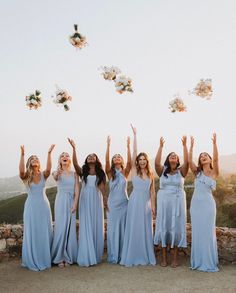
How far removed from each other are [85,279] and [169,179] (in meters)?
2.73

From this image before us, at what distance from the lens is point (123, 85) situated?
8.70 metres

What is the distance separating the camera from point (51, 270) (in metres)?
8.76

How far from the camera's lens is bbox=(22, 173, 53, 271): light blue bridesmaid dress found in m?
8.95

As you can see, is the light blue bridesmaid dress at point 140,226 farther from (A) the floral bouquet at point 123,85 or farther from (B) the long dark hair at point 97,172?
(A) the floral bouquet at point 123,85

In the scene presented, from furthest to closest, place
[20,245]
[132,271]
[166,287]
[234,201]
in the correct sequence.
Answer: [234,201]
[20,245]
[132,271]
[166,287]

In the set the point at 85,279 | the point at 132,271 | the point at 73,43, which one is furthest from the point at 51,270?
the point at 73,43

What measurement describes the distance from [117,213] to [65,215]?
1201 mm

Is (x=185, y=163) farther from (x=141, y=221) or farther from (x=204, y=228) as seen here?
(x=141, y=221)

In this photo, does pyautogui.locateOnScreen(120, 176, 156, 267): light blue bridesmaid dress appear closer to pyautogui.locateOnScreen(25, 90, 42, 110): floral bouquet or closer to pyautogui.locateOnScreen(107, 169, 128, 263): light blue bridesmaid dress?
pyautogui.locateOnScreen(107, 169, 128, 263): light blue bridesmaid dress

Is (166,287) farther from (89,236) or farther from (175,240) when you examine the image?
(89,236)

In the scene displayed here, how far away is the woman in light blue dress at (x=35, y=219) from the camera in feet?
29.4

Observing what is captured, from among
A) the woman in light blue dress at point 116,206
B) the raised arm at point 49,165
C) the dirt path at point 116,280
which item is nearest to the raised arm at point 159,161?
the woman in light blue dress at point 116,206

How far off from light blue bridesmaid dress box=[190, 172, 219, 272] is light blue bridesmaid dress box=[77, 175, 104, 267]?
6.86 feet

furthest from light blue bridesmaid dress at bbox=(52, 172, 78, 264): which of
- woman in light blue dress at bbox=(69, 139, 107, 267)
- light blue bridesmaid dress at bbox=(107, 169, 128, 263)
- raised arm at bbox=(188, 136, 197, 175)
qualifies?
raised arm at bbox=(188, 136, 197, 175)
